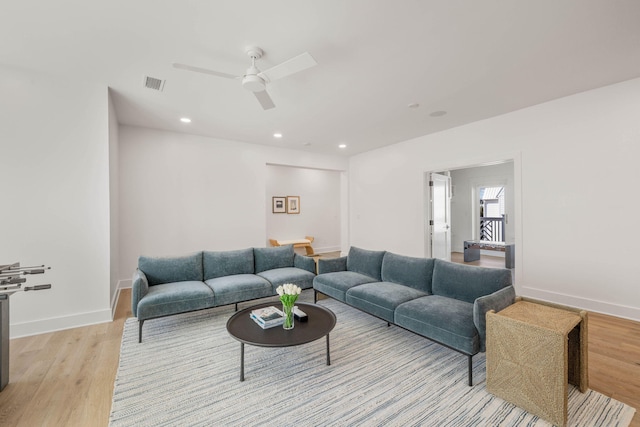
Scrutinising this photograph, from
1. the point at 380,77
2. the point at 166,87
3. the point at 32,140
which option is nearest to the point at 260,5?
the point at 380,77

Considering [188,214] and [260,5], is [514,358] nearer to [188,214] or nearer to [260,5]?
[260,5]

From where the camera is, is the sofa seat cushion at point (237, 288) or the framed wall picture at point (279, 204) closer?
the sofa seat cushion at point (237, 288)

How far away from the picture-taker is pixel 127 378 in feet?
7.34

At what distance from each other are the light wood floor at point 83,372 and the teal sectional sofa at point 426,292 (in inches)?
36.8

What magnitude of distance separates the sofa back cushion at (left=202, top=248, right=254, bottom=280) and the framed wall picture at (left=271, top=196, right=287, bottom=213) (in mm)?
3785

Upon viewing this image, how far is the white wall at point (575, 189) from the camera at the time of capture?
3.31m

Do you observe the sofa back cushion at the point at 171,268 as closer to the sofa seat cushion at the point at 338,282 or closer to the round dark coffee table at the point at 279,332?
the round dark coffee table at the point at 279,332

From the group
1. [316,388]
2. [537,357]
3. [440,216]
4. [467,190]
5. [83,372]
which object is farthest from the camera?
[467,190]

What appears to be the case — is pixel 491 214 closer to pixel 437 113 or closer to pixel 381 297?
pixel 437 113

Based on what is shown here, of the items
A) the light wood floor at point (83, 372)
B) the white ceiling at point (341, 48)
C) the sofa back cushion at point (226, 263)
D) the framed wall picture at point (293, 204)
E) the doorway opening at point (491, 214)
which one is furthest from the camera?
the doorway opening at point (491, 214)

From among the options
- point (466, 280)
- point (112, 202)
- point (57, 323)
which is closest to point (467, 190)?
point (466, 280)

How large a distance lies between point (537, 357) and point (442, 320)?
0.67 metres

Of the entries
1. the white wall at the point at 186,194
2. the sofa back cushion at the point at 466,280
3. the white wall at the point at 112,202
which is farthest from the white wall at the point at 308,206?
the sofa back cushion at the point at 466,280

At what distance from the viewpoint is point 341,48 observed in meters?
2.59
